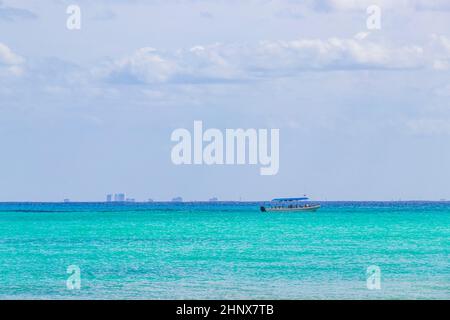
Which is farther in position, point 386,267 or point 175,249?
point 175,249

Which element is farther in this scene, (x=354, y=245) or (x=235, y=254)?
(x=354, y=245)

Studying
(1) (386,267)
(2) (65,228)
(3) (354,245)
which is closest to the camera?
(1) (386,267)

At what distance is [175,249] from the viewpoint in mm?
71500

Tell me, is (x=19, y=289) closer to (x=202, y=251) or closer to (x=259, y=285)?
(x=259, y=285)

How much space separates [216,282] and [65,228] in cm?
6053

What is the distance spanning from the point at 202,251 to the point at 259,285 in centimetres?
2237

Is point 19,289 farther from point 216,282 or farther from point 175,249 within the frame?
point 175,249

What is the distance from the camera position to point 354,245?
3093 inches
